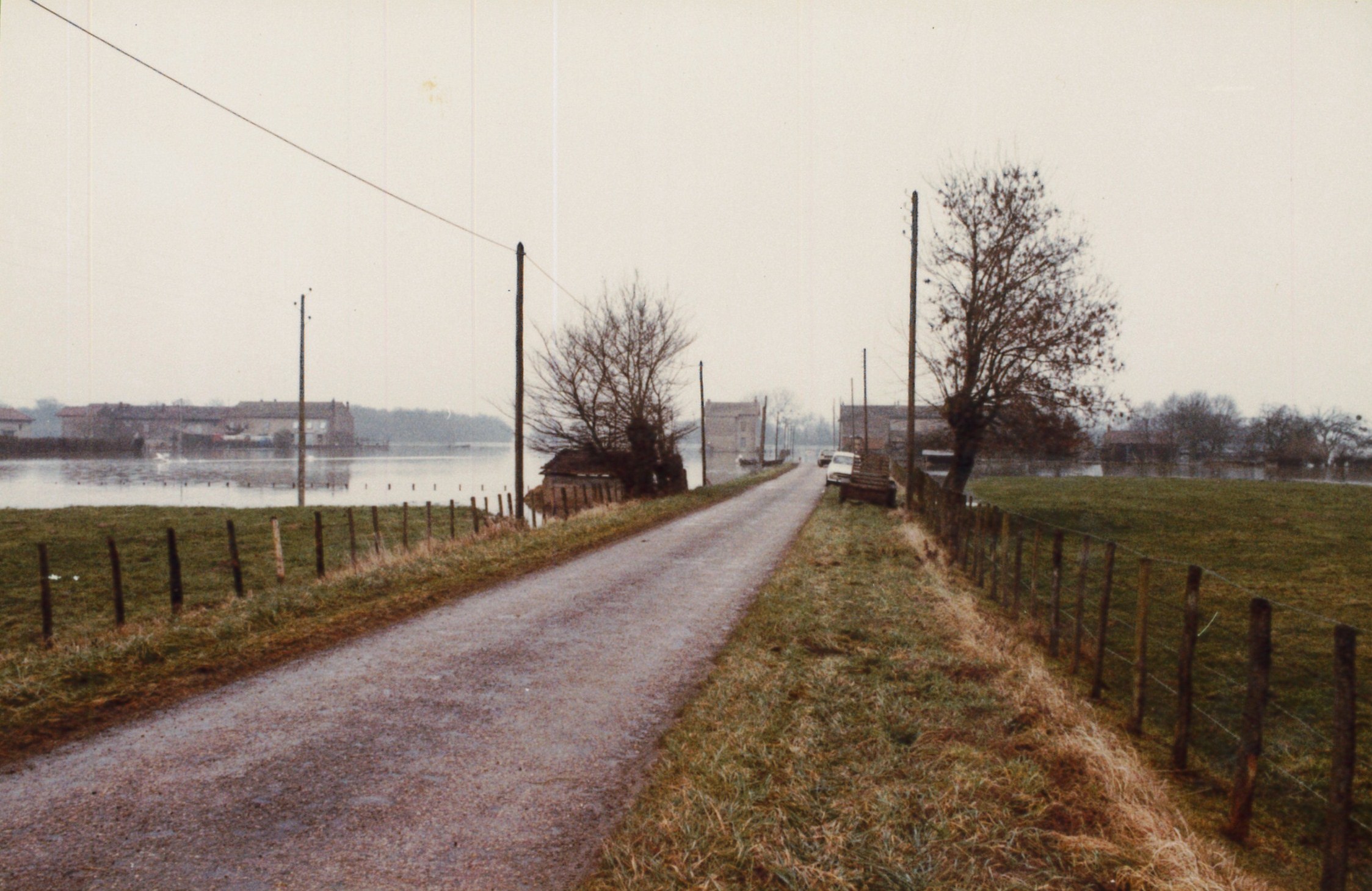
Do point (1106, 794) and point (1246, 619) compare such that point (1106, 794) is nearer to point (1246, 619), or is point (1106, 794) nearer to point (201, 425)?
point (1246, 619)

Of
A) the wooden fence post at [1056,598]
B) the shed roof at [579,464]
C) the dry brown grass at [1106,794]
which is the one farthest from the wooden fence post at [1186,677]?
the shed roof at [579,464]

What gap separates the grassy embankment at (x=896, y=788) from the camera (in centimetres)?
347

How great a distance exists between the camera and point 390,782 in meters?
4.35

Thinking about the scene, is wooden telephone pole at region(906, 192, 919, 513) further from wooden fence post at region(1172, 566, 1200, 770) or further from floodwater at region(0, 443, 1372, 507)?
floodwater at region(0, 443, 1372, 507)

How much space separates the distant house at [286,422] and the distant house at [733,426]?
62.2 metres

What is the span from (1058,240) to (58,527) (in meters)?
36.2

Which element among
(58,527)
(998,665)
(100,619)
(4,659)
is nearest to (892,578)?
(998,665)

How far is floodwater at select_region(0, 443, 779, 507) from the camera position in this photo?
4059cm

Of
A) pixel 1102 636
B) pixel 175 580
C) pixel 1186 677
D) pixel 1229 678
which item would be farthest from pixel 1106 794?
pixel 175 580

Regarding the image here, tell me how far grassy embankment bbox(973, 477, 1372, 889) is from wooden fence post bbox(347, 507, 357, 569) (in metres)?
12.5

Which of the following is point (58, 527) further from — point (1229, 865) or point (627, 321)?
point (1229, 865)

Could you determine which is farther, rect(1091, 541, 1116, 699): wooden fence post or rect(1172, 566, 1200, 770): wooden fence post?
rect(1091, 541, 1116, 699): wooden fence post

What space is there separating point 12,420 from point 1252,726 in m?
145

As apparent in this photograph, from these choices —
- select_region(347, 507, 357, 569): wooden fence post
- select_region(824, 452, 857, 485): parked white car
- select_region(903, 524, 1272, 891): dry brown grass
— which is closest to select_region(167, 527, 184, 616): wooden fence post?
select_region(347, 507, 357, 569): wooden fence post
